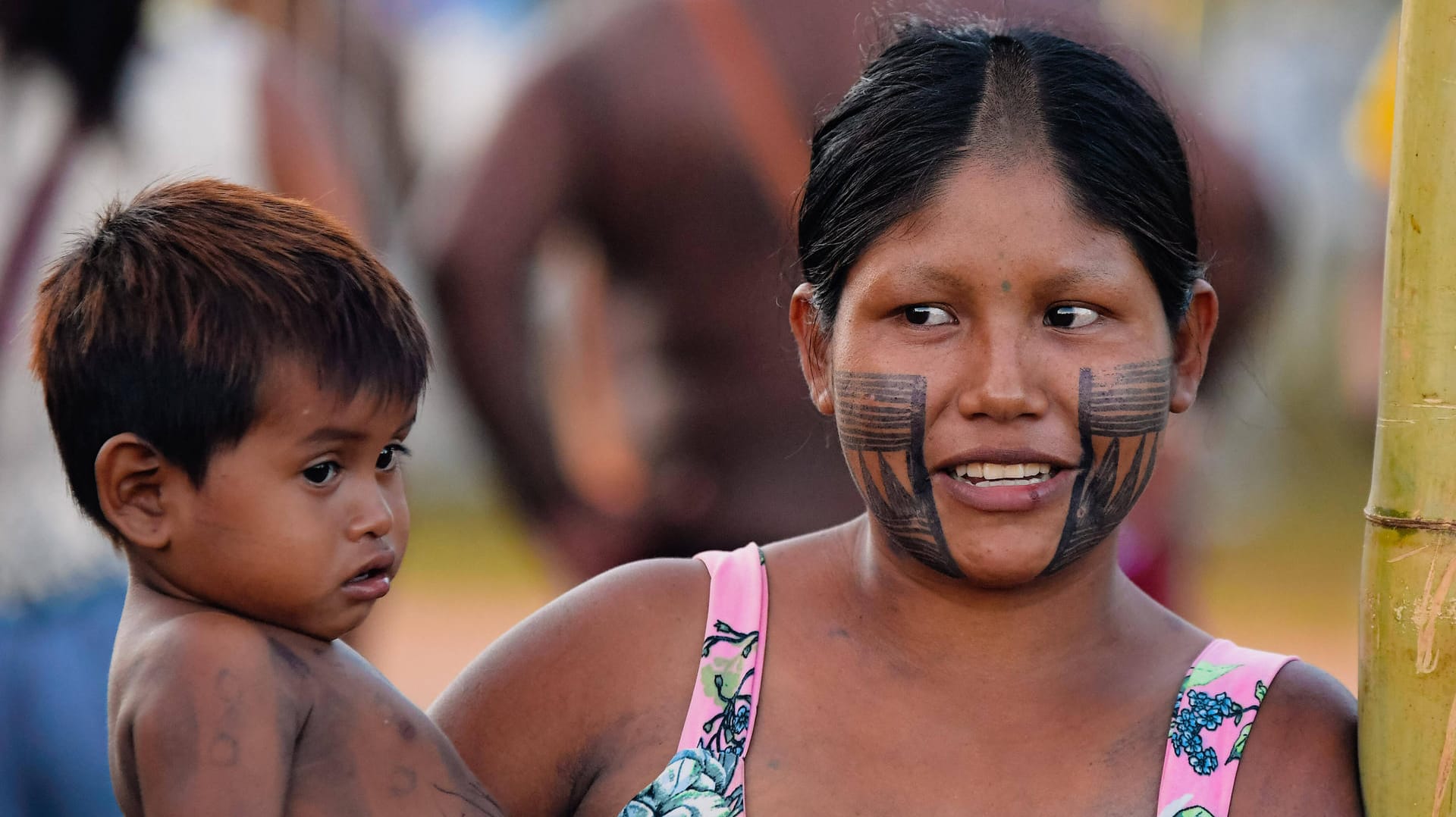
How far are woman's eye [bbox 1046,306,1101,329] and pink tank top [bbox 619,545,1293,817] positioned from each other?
44cm

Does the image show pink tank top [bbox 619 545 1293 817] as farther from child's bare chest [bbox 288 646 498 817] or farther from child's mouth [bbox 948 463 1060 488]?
child's mouth [bbox 948 463 1060 488]

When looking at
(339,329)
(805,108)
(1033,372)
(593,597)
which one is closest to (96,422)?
(339,329)

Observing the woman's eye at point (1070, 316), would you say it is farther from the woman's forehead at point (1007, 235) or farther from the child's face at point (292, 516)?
the child's face at point (292, 516)

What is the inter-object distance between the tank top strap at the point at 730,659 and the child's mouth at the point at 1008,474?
32 cm

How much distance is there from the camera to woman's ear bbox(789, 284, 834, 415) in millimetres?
1999

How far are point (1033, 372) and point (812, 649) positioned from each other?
0.45m

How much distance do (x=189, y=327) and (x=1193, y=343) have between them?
1.21m

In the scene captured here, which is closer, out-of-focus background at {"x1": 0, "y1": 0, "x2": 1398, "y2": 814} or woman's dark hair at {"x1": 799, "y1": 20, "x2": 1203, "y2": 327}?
woman's dark hair at {"x1": 799, "y1": 20, "x2": 1203, "y2": 327}

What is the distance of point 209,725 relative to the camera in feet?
4.86

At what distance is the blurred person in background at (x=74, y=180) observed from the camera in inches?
122

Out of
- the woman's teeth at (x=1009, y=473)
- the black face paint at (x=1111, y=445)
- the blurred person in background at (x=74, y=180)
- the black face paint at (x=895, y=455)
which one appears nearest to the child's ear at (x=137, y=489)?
the black face paint at (x=895, y=455)

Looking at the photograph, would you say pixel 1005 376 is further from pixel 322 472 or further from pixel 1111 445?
pixel 322 472

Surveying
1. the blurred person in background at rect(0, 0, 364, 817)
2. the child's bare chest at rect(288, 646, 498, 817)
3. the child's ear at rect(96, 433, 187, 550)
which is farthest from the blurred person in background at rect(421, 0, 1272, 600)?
the child's ear at rect(96, 433, 187, 550)

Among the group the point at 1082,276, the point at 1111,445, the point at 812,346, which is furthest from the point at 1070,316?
the point at 812,346
